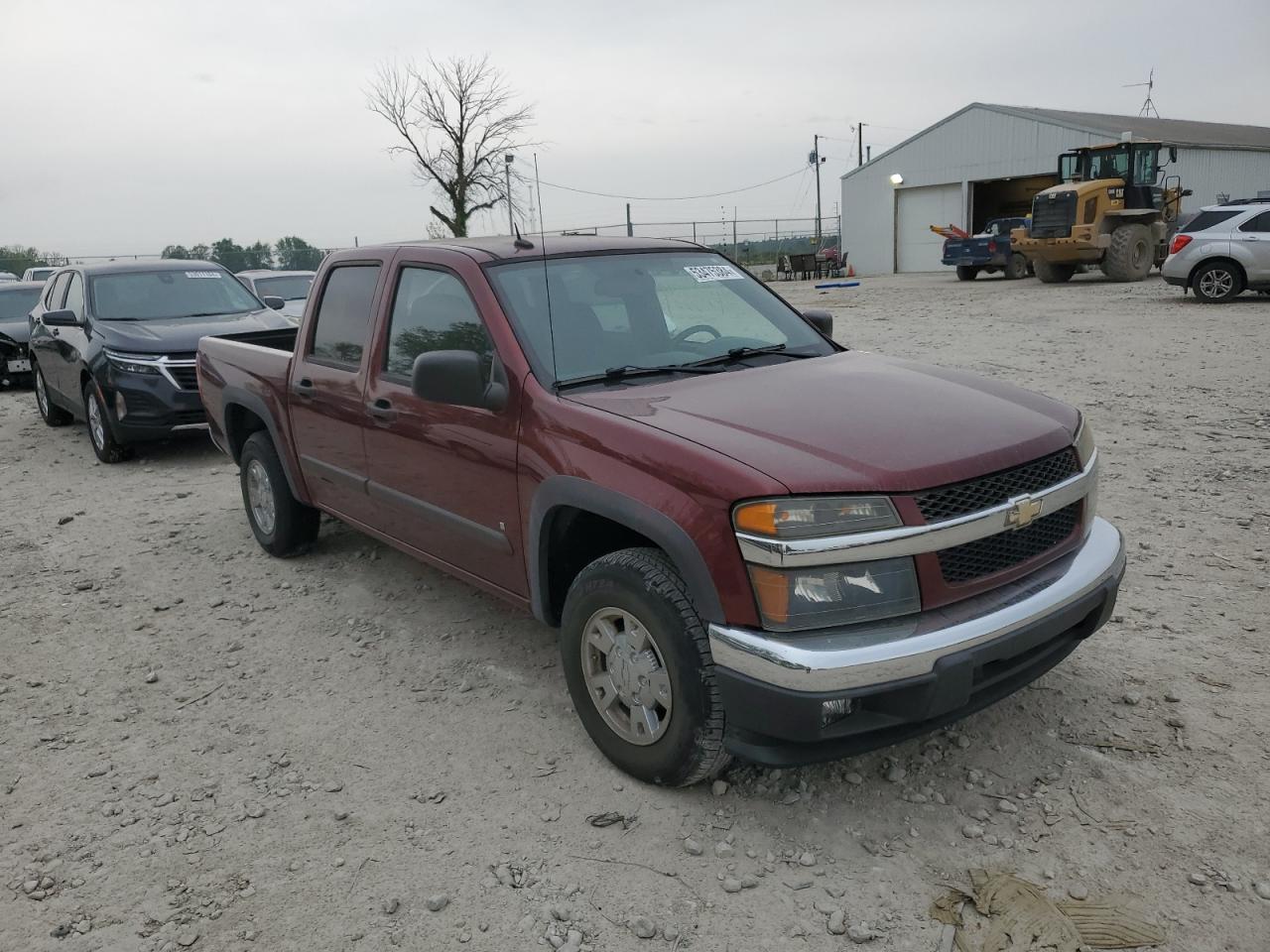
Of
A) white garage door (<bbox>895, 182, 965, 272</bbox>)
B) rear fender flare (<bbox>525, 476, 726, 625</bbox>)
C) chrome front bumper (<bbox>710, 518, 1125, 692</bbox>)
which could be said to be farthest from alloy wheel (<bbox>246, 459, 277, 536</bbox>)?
white garage door (<bbox>895, 182, 965, 272</bbox>)

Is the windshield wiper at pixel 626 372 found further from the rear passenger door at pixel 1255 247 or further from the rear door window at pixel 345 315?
the rear passenger door at pixel 1255 247

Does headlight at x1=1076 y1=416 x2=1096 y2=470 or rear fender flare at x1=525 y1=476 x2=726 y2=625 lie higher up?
headlight at x1=1076 y1=416 x2=1096 y2=470

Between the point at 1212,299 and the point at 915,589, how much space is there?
1647cm

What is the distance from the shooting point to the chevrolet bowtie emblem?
2864 millimetres

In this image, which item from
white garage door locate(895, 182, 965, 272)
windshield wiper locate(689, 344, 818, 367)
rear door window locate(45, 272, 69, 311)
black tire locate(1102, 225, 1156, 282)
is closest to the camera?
windshield wiper locate(689, 344, 818, 367)

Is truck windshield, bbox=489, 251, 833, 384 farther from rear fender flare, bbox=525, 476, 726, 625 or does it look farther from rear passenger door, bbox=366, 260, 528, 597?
rear fender flare, bbox=525, 476, 726, 625

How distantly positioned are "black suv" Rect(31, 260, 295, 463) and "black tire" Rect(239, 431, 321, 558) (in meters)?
1.91

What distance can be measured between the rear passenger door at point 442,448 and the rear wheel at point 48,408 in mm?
8122

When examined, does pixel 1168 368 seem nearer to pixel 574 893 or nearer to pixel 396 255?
pixel 396 255

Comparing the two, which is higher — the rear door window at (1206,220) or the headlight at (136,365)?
the rear door window at (1206,220)

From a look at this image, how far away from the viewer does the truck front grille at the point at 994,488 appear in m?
2.72

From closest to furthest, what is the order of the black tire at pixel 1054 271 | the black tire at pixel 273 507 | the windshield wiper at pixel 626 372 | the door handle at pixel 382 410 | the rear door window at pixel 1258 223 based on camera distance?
the windshield wiper at pixel 626 372 → the door handle at pixel 382 410 → the black tire at pixel 273 507 → the rear door window at pixel 1258 223 → the black tire at pixel 1054 271

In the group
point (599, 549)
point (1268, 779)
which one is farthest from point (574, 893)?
point (1268, 779)

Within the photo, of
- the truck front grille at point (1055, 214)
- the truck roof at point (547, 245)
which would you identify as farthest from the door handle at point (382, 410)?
the truck front grille at point (1055, 214)
